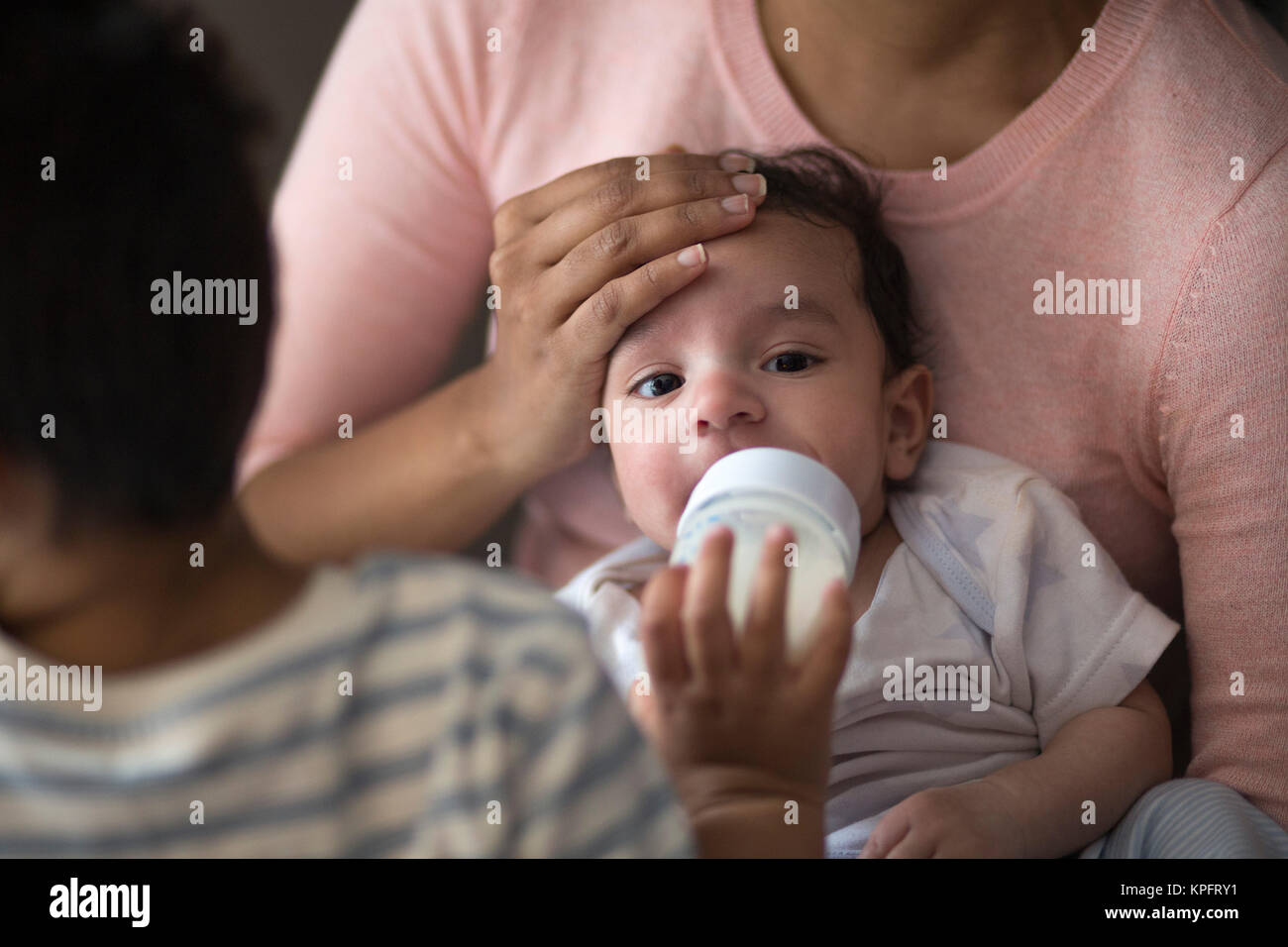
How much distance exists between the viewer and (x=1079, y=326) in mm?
898

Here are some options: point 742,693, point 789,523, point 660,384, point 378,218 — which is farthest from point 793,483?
point 378,218

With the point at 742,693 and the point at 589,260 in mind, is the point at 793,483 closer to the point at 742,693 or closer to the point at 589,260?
the point at 742,693

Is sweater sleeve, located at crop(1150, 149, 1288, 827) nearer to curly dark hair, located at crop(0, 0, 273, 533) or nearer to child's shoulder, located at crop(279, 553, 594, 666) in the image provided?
child's shoulder, located at crop(279, 553, 594, 666)

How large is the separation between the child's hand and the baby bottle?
4 centimetres

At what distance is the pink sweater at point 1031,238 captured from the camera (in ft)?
2.78

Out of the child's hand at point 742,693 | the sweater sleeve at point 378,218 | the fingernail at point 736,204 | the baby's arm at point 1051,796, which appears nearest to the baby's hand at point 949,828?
the baby's arm at point 1051,796

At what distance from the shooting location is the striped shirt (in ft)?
1.50

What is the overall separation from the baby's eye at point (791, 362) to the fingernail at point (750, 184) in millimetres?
124

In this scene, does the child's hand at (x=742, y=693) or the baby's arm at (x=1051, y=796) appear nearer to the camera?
the child's hand at (x=742, y=693)

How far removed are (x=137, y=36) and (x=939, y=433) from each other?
0.68m

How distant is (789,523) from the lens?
644 mm

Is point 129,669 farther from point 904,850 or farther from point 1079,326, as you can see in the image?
point 1079,326

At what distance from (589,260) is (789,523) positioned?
304mm

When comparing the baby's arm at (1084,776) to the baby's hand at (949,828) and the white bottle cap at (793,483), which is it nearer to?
the baby's hand at (949,828)
